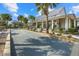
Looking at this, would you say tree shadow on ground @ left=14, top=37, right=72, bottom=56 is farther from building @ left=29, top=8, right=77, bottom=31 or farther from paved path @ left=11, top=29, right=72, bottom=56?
building @ left=29, top=8, right=77, bottom=31

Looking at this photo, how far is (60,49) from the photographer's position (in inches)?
106

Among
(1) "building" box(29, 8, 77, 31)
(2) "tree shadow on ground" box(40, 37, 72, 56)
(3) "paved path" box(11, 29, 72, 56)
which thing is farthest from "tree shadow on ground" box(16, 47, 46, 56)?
(1) "building" box(29, 8, 77, 31)

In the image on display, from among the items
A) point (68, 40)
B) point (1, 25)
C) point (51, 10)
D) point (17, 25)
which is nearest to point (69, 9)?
point (51, 10)

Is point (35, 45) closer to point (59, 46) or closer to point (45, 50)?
point (45, 50)

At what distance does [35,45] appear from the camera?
2.73 metres

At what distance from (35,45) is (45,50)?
0.15 meters

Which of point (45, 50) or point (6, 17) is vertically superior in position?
point (6, 17)

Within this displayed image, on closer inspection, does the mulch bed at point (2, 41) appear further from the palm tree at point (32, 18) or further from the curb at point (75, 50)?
the curb at point (75, 50)

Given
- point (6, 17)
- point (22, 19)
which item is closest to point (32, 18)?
point (22, 19)

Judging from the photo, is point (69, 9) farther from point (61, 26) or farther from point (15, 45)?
Answer: point (15, 45)

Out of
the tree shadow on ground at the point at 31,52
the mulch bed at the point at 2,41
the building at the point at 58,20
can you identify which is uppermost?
the building at the point at 58,20

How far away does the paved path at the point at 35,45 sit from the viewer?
2.67 m

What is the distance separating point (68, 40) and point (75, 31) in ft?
0.53

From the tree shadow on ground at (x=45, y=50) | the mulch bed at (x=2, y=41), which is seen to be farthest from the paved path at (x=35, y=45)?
the mulch bed at (x=2, y=41)
